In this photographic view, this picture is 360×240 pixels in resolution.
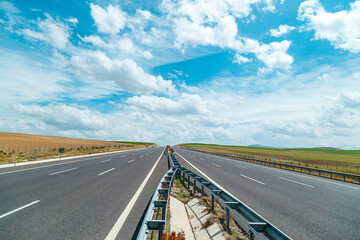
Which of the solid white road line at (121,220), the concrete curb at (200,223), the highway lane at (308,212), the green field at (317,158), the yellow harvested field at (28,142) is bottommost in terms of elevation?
the green field at (317,158)

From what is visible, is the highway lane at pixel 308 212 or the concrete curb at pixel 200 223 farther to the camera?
the highway lane at pixel 308 212

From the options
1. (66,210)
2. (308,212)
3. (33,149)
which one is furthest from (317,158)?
(33,149)

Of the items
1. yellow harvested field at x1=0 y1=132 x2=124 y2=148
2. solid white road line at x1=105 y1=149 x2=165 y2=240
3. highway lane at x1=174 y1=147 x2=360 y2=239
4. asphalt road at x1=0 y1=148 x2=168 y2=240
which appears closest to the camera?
solid white road line at x1=105 y1=149 x2=165 y2=240

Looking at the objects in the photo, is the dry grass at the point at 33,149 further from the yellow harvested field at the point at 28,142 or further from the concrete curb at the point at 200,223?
the concrete curb at the point at 200,223

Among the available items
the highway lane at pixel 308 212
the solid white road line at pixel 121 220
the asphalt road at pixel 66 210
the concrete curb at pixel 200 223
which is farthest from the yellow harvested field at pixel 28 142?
the highway lane at pixel 308 212

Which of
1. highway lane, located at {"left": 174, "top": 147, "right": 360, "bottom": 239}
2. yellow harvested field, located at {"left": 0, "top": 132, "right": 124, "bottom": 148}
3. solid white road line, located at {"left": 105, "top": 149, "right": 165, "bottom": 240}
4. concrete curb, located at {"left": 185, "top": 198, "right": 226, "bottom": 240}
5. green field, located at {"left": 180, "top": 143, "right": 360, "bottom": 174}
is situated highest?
yellow harvested field, located at {"left": 0, "top": 132, "right": 124, "bottom": 148}

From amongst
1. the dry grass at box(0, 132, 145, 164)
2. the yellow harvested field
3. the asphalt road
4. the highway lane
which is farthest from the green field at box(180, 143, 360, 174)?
the yellow harvested field

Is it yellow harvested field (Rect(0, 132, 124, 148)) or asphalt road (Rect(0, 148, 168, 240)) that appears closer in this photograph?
asphalt road (Rect(0, 148, 168, 240))

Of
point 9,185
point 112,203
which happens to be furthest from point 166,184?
point 9,185

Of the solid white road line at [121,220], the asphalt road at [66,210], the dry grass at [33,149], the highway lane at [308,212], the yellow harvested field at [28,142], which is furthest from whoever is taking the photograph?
the yellow harvested field at [28,142]

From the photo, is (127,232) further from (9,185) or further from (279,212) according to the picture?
(9,185)

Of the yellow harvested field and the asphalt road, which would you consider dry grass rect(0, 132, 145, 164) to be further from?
the asphalt road

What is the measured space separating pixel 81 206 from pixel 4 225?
172 centimetres

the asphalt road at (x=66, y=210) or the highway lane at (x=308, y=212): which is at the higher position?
the asphalt road at (x=66, y=210)
